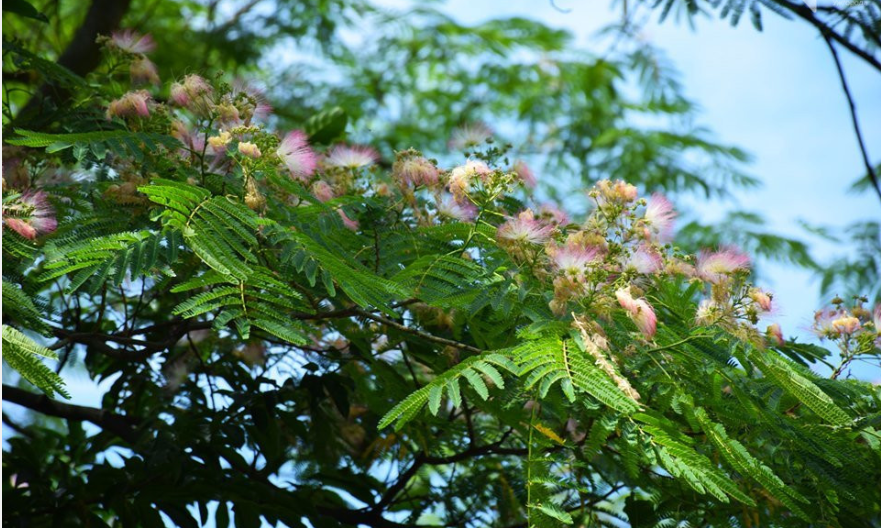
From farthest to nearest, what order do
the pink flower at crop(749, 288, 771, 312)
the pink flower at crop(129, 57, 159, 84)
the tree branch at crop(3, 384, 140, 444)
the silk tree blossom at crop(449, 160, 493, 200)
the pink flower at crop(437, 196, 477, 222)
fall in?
the tree branch at crop(3, 384, 140, 444) → the pink flower at crop(129, 57, 159, 84) → the pink flower at crop(437, 196, 477, 222) → the silk tree blossom at crop(449, 160, 493, 200) → the pink flower at crop(749, 288, 771, 312)

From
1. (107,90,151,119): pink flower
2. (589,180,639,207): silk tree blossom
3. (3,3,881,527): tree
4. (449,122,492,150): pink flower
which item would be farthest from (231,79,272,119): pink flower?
(589,180,639,207): silk tree blossom

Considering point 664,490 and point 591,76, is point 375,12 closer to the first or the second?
point 591,76

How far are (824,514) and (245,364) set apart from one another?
1630 mm

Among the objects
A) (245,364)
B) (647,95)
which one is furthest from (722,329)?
(647,95)

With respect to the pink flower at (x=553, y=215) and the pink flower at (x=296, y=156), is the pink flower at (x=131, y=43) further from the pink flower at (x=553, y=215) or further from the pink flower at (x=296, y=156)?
the pink flower at (x=553, y=215)

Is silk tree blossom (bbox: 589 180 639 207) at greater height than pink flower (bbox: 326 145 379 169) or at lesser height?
lesser

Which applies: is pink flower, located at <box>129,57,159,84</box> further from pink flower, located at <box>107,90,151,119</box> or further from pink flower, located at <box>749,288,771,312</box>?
pink flower, located at <box>749,288,771,312</box>

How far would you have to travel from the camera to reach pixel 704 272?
2309 mm

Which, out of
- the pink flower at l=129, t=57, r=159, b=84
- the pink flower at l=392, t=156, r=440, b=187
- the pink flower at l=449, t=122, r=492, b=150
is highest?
the pink flower at l=129, t=57, r=159, b=84

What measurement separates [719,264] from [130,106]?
4.36ft

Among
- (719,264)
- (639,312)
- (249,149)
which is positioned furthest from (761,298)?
(249,149)

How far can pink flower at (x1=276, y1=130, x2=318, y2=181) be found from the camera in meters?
2.45

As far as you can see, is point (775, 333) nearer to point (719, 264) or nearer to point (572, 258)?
point (719, 264)

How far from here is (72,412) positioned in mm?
2994
